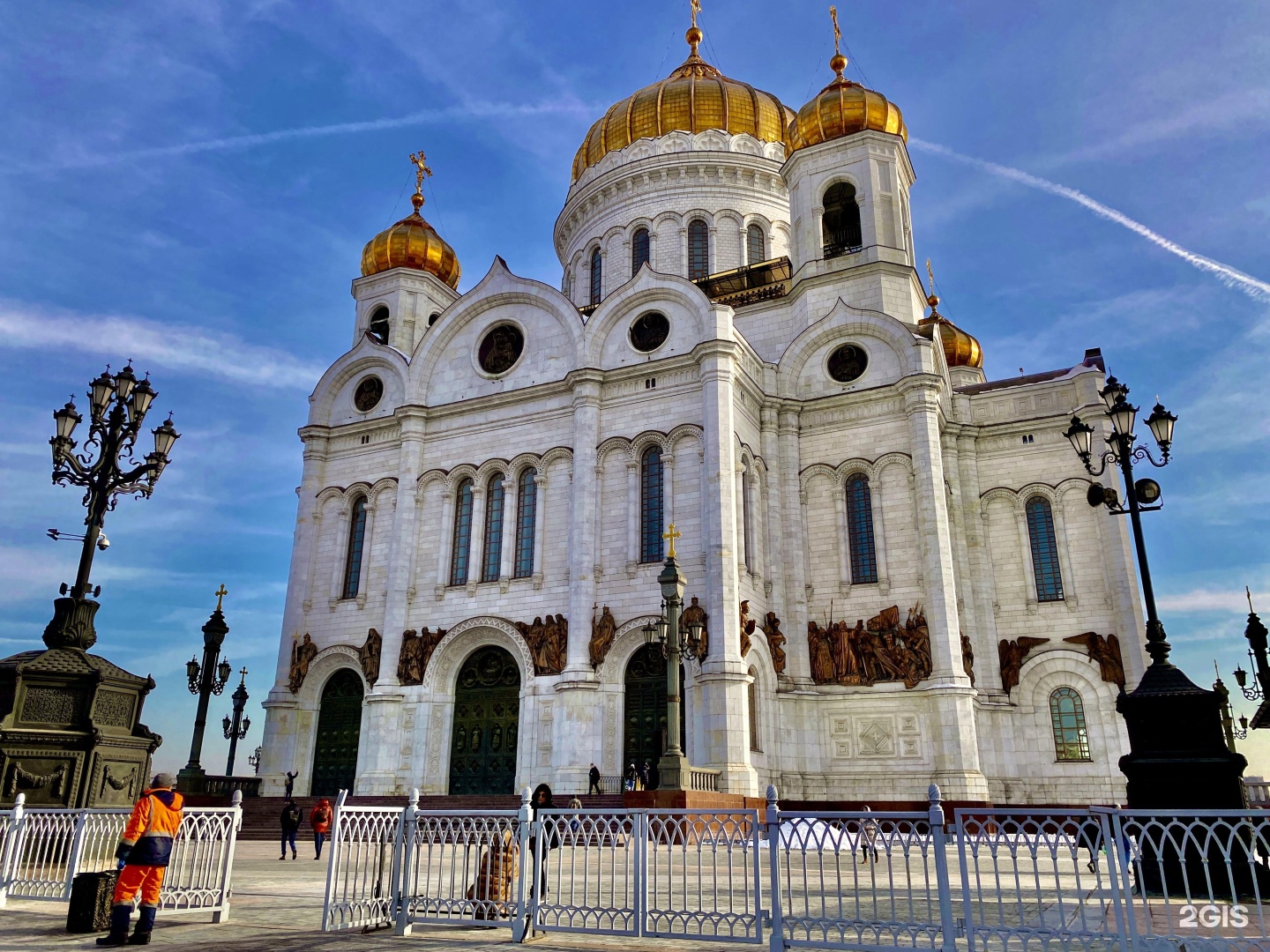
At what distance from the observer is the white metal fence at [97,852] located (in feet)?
25.5

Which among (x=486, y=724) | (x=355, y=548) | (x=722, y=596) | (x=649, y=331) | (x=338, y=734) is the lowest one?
(x=338, y=734)

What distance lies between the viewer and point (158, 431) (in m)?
11.7

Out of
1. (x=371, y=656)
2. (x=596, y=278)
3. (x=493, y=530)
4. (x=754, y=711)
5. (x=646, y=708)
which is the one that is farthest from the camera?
(x=596, y=278)

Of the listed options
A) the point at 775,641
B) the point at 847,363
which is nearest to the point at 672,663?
the point at 775,641

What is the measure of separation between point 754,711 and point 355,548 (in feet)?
38.4

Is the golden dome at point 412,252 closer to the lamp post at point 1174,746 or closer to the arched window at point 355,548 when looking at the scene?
the arched window at point 355,548

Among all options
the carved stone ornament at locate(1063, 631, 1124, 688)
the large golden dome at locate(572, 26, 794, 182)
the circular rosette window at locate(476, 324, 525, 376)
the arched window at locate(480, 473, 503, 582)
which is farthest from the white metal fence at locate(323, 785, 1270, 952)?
the large golden dome at locate(572, 26, 794, 182)

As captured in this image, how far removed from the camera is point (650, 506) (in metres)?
22.2

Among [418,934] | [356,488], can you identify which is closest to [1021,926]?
[418,934]

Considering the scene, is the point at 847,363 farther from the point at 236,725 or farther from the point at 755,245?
the point at 236,725

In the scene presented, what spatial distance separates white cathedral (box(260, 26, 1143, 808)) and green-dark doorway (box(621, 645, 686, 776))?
0.06m

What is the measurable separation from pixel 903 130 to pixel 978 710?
1567 cm

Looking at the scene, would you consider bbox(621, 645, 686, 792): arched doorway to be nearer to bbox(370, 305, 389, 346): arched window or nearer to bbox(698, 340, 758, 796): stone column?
bbox(698, 340, 758, 796): stone column

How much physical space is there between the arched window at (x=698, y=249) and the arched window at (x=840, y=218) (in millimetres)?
4864
